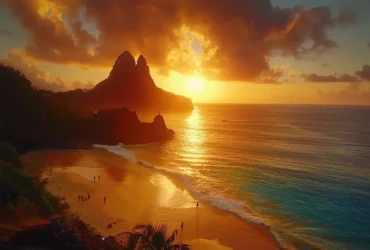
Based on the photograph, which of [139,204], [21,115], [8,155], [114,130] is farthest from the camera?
[114,130]

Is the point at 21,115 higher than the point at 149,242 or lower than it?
higher

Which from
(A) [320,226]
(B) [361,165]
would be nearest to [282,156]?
(B) [361,165]

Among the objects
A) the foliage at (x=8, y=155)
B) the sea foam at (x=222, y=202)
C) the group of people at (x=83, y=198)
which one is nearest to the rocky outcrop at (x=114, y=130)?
the sea foam at (x=222, y=202)

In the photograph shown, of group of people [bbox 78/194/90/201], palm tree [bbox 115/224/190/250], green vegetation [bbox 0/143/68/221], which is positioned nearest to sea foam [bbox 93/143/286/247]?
group of people [bbox 78/194/90/201]

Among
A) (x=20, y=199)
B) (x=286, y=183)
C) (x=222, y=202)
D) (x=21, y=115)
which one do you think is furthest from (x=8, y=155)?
(x=286, y=183)

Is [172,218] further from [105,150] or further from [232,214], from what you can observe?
[105,150]

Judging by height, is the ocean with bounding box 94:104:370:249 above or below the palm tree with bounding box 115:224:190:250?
below

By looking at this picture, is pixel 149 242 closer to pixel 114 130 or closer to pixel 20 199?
pixel 20 199

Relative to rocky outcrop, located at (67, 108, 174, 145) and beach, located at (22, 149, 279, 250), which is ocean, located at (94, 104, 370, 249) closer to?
beach, located at (22, 149, 279, 250)

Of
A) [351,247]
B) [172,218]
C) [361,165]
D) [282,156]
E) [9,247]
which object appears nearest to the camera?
[9,247]
